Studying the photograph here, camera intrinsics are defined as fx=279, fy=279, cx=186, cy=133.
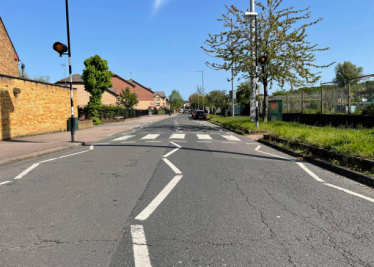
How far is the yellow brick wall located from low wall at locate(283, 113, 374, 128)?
17.2 m

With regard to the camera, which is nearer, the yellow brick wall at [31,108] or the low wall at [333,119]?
the low wall at [333,119]

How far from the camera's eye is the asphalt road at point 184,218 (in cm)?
278

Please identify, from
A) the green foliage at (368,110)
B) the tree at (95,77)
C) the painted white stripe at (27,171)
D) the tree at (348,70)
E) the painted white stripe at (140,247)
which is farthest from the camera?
the tree at (348,70)

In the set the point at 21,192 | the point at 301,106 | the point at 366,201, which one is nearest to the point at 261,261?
the point at 366,201

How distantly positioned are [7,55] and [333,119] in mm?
28796

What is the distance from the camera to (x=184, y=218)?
371 centimetres

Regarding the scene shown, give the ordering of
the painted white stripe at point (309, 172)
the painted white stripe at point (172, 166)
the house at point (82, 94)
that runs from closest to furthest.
Result: 1. the painted white stripe at point (309, 172)
2. the painted white stripe at point (172, 166)
3. the house at point (82, 94)

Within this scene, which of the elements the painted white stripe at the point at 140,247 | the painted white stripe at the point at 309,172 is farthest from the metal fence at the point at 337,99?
the painted white stripe at the point at 140,247

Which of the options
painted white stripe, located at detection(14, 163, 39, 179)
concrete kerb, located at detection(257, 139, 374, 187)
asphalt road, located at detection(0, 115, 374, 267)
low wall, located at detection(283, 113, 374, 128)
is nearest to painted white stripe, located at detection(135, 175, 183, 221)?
asphalt road, located at detection(0, 115, 374, 267)

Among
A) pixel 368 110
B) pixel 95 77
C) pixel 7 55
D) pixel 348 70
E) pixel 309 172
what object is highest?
pixel 348 70

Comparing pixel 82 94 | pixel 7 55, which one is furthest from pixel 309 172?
pixel 82 94

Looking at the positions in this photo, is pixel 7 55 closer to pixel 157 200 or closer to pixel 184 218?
pixel 157 200

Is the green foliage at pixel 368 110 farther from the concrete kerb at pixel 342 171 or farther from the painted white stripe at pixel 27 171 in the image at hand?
the painted white stripe at pixel 27 171

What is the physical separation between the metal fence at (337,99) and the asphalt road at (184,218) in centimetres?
920
